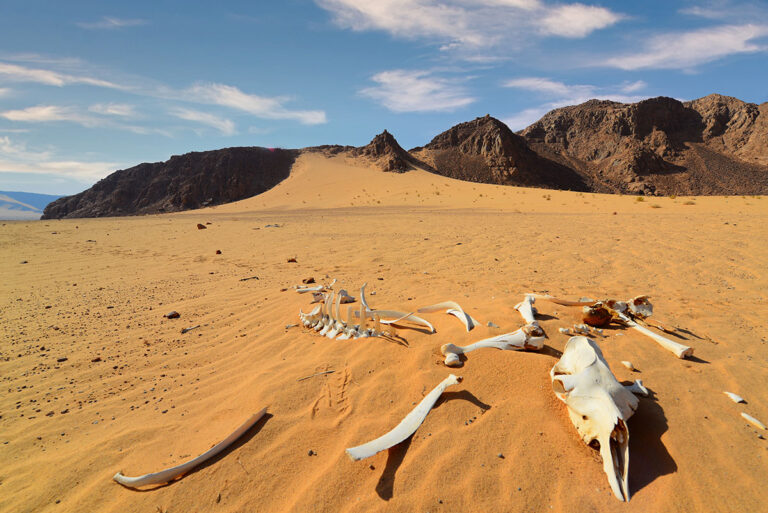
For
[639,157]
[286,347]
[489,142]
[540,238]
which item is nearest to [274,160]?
[489,142]

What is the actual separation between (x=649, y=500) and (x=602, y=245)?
6.48 metres

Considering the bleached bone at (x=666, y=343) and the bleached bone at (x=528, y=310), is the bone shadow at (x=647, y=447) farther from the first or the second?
the bleached bone at (x=528, y=310)

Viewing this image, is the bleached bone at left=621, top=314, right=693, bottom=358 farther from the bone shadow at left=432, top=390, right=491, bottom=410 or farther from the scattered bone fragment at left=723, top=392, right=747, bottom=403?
the bone shadow at left=432, top=390, right=491, bottom=410

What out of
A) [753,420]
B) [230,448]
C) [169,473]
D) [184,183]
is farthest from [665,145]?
[169,473]

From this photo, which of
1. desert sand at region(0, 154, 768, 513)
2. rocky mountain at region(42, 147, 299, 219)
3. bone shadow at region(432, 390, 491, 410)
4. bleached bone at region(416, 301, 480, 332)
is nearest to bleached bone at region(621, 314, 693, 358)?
desert sand at region(0, 154, 768, 513)

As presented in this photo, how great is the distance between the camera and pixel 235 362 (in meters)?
3.24

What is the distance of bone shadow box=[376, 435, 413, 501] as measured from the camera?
67.4 inches

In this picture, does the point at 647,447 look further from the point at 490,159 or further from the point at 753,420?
the point at 490,159

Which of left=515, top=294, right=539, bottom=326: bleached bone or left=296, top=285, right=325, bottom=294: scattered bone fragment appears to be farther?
left=296, top=285, right=325, bottom=294: scattered bone fragment

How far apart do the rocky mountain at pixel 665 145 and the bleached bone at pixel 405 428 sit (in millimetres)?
58516

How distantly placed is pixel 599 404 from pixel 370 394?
1356mm

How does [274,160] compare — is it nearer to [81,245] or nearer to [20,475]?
[81,245]

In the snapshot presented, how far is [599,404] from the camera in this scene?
69.9 inches

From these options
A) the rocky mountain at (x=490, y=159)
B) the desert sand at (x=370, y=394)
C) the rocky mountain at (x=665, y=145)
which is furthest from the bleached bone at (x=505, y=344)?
the rocky mountain at (x=665, y=145)
